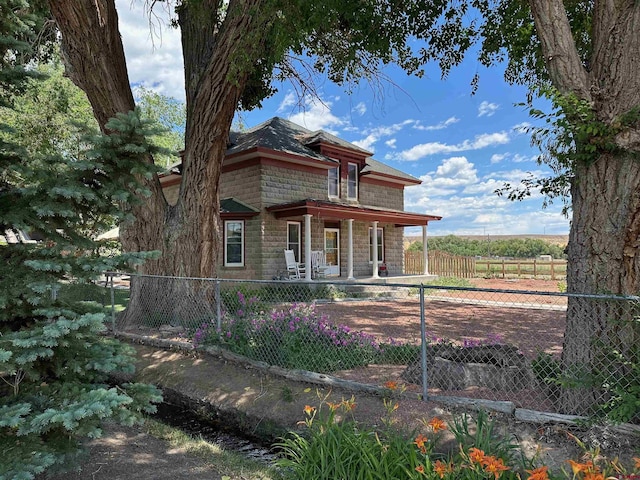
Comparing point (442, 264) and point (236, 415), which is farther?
point (442, 264)

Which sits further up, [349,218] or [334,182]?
[334,182]

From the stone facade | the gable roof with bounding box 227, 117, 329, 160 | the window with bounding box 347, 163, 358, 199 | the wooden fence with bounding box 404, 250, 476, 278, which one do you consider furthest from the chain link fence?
the wooden fence with bounding box 404, 250, 476, 278

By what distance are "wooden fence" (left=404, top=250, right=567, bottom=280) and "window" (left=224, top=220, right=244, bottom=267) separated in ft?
32.4

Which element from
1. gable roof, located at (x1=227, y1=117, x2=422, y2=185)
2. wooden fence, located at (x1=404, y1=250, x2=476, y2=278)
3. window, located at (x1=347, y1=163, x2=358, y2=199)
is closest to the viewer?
gable roof, located at (x1=227, y1=117, x2=422, y2=185)

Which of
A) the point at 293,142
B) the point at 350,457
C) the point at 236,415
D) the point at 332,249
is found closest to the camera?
the point at 350,457

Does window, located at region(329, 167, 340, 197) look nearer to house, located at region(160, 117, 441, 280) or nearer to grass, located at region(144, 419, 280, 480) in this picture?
house, located at region(160, 117, 441, 280)

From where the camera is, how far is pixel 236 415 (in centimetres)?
512

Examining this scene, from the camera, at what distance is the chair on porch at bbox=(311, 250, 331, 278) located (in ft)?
52.1

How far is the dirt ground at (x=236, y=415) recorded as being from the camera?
350cm

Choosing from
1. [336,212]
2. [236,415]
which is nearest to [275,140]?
[336,212]

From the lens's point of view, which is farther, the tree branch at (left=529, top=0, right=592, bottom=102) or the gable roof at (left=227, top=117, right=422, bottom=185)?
the gable roof at (left=227, top=117, right=422, bottom=185)

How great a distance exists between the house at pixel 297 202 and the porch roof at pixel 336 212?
0.04 metres

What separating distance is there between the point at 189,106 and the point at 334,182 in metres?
9.55

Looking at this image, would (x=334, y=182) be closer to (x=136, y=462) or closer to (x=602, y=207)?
(x=602, y=207)
